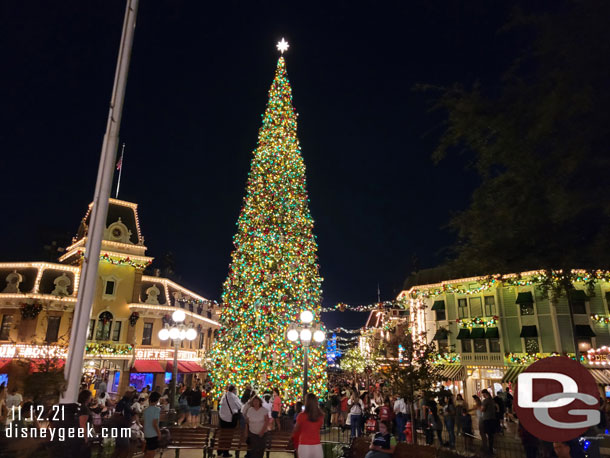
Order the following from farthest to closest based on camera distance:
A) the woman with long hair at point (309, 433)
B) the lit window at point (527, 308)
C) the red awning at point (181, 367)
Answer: the red awning at point (181, 367)
the lit window at point (527, 308)
the woman with long hair at point (309, 433)

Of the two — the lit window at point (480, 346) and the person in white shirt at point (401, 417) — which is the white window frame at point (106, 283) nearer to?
the person in white shirt at point (401, 417)

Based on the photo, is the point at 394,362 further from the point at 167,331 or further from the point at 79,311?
the point at 79,311

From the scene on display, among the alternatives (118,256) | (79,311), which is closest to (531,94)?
(79,311)

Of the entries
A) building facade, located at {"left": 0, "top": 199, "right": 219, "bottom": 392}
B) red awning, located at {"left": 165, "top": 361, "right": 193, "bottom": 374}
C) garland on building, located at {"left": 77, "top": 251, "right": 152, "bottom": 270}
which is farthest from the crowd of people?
garland on building, located at {"left": 77, "top": 251, "right": 152, "bottom": 270}

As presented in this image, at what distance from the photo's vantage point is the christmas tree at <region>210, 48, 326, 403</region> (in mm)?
19422

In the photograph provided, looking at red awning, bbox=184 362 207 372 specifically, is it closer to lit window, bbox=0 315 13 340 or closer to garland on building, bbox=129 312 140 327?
garland on building, bbox=129 312 140 327

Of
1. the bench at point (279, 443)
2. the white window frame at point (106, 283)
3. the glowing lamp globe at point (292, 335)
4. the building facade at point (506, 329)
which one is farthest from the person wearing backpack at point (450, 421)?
the white window frame at point (106, 283)

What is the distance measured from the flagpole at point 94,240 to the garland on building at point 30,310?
3166 centimetres

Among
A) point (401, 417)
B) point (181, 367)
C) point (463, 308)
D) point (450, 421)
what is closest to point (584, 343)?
point (463, 308)

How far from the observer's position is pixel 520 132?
728 centimetres

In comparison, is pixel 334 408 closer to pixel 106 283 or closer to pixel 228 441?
pixel 228 441

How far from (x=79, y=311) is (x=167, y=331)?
12880 mm

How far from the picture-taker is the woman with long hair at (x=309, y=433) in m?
6.92

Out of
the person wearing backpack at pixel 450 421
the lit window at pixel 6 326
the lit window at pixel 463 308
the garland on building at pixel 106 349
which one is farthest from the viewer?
the lit window at pixel 463 308
